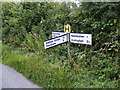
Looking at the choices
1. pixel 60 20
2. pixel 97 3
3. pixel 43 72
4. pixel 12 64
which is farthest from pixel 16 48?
pixel 97 3

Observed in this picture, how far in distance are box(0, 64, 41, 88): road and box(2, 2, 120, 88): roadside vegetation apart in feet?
0.45

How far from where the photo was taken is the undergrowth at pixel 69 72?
3.39m

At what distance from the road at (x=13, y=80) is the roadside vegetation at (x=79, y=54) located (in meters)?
0.14

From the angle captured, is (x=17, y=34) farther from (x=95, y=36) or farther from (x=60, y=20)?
(x=95, y=36)

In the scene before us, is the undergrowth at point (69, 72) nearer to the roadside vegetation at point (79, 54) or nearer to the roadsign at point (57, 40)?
the roadside vegetation at point (79, 54)

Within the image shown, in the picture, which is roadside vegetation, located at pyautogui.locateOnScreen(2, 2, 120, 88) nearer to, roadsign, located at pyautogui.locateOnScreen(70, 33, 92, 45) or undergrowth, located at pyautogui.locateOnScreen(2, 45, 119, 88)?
undergrowth, located at pyautogui.locateOnScreen(2, 45, 119, 88)

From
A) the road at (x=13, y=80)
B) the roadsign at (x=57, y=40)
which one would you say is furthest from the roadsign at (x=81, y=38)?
the road at (x=13, y=80)

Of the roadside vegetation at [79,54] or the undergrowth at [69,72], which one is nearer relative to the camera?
the undergrowth at [69,72]

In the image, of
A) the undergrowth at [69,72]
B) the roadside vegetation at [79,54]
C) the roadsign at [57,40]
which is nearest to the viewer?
the undergrowth at [69,72]

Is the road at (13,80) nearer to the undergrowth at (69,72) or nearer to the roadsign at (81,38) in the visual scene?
the undergrowth at (69,72)

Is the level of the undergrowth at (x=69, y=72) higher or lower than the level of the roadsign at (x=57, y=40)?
lower

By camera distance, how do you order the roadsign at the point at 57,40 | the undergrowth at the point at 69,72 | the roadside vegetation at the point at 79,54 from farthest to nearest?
the roadsign at the point at 57,40, the roadside vegetation at the point at 79,54, the undergrowth at the point at 69,72

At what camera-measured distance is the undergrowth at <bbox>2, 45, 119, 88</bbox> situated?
3389 millimetres

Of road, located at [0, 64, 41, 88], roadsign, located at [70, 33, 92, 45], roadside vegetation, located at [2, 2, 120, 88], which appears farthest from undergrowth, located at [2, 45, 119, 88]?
roadsign, located at [70, 33, 92, 45]
